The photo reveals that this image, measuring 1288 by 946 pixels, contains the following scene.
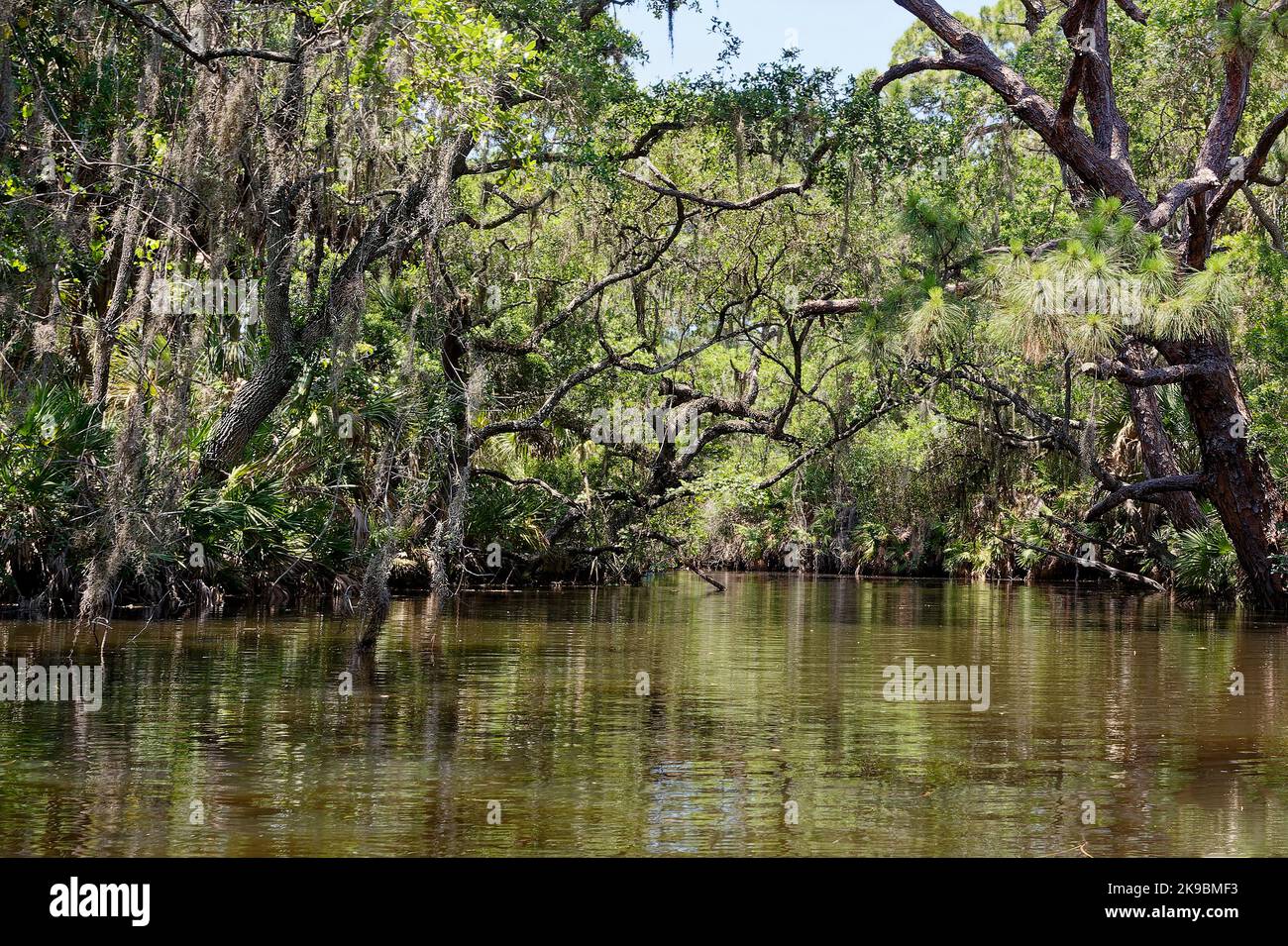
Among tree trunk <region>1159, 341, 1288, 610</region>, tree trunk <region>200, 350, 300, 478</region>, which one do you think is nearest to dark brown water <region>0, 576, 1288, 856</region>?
tree trunk <region>200, 350, 300, 478</region>

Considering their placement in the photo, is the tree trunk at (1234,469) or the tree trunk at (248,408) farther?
the tree trunk at (1234,469)

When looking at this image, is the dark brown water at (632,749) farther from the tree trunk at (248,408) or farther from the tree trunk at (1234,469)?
the tree trunk at (1234,469)

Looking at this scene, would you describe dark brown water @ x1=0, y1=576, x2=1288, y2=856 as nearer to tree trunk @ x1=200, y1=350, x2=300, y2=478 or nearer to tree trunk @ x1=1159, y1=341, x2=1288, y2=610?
tree trunk @ x1=200, y1=350, x2=300, y2=478

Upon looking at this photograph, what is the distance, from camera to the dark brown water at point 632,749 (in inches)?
218

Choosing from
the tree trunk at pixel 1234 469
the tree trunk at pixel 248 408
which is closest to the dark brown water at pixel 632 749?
the tree trunk at pixel 248 408

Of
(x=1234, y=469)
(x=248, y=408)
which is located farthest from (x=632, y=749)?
(x=1234, y=469)

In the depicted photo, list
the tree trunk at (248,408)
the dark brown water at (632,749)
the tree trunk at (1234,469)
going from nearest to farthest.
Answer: the dark brown water at (632,749) < the tree trunk at (248,408) < the tree trunk at (1234,469)

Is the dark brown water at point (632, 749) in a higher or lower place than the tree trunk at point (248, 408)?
lower

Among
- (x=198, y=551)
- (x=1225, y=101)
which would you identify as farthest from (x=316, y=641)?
(x=1225, y=101)

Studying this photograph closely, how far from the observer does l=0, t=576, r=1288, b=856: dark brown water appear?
18.2ft

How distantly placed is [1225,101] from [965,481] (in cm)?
1696

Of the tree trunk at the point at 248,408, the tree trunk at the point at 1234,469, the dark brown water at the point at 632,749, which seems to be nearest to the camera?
the dark brown water at the point at 632,749

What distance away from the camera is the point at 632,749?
760 centimetres

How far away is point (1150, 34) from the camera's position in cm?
1970
